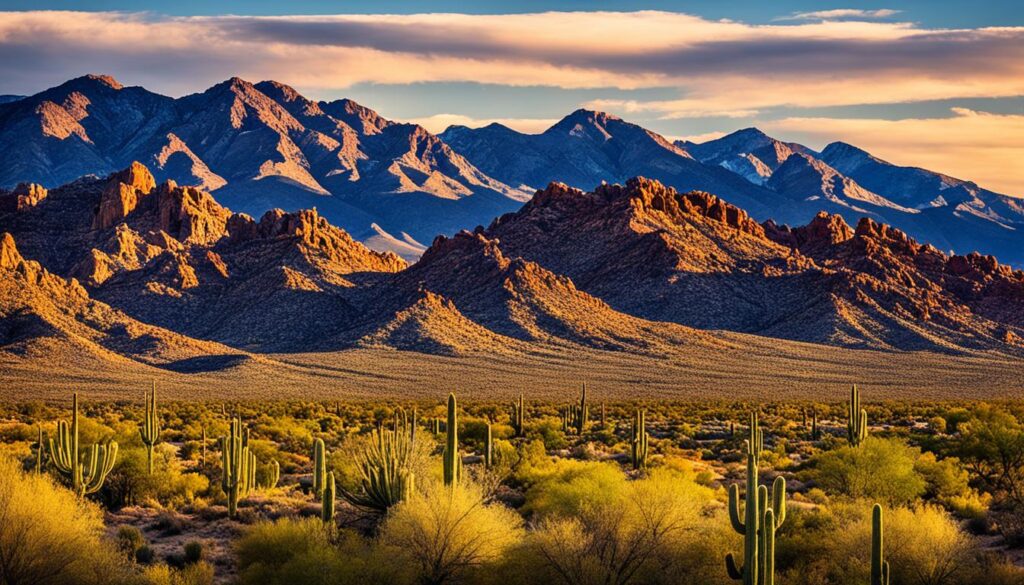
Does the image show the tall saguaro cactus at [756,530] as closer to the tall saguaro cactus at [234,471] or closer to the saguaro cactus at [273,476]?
the tall saguaro cactus at [234,471]

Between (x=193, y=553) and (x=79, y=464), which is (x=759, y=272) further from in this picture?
Result: (x=193, y=553)

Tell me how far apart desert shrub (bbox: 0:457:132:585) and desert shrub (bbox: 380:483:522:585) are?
507cm

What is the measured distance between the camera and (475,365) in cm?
9831

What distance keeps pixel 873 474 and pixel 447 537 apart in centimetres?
1373

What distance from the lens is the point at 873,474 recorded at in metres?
31.5

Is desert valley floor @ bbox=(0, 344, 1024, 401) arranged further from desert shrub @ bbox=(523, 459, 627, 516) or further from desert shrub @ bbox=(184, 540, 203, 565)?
desert shrub @ bbox=(184, 540, 203, 565)

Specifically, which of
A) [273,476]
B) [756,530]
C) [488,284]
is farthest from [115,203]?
[756,530]

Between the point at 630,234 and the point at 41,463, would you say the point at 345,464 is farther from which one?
the point at 630,234

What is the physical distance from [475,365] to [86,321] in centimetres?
3287

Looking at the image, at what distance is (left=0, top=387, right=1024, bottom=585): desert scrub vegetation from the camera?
868 inches

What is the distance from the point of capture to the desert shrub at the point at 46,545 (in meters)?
21.7

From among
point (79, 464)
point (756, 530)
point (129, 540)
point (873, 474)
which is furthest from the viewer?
point (873, 474)

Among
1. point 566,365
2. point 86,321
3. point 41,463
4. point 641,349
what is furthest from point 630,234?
point 41,463

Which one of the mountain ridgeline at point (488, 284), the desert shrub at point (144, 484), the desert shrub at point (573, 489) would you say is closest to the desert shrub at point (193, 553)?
the desert shrub at point (144, 484)
